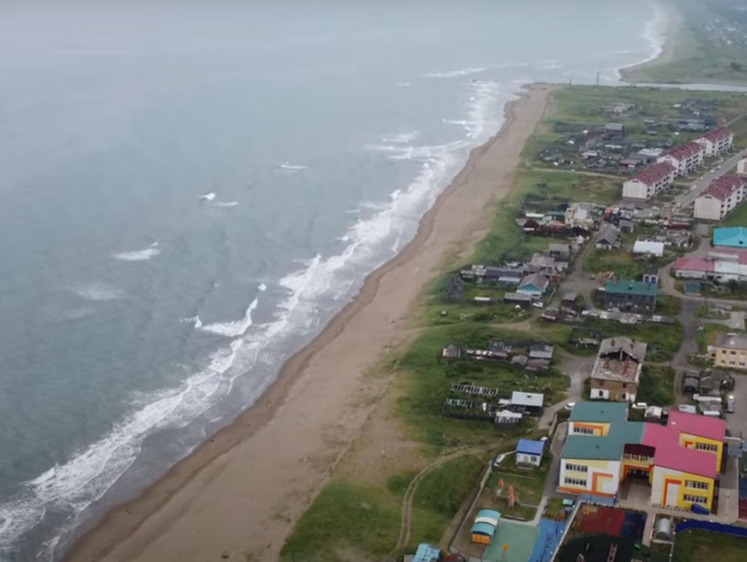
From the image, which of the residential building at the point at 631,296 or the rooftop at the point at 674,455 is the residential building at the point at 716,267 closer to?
the residential building at the point at 631,296

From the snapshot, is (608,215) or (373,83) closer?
(608,215)

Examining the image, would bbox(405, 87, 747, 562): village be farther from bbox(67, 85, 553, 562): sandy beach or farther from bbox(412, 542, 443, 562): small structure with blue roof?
bbox(67, 85, 553, 562): sandy beach

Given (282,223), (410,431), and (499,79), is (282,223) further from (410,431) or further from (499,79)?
(499,79)

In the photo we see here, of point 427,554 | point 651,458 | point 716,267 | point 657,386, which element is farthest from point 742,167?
point 427,554

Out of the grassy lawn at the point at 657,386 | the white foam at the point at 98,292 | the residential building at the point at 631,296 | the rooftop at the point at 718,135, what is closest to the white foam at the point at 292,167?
the white foam at the point at 98,292

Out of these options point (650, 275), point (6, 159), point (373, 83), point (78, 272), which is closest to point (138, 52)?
point (373, 83)
